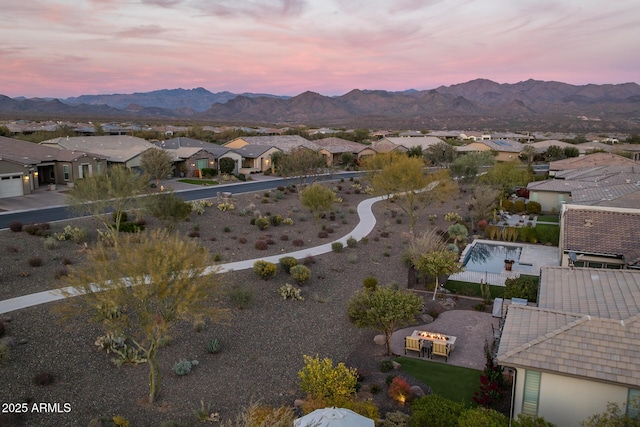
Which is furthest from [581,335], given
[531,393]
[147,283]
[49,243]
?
[49,243]

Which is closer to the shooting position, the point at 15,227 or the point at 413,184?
the point at 15,227

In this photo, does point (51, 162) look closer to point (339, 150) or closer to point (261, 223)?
point (261, 223)

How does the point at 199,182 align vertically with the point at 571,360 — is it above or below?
below

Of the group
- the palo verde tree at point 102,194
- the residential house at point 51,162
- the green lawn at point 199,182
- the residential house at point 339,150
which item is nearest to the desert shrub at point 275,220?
the palo verde tree at point 102,194

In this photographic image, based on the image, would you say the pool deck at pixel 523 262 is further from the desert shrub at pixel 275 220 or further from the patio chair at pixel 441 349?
the desert shrub at pixel 275 220

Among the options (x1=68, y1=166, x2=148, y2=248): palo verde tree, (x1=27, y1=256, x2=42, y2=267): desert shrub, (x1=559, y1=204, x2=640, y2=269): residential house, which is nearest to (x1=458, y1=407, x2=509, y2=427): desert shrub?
(x1=559, y1=204, x2=640, y2=269): residential house

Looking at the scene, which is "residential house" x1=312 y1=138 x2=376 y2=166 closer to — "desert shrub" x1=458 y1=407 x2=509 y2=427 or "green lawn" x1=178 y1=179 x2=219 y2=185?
"green lawn" x1=178 y1=179 x2=219 y2=185
